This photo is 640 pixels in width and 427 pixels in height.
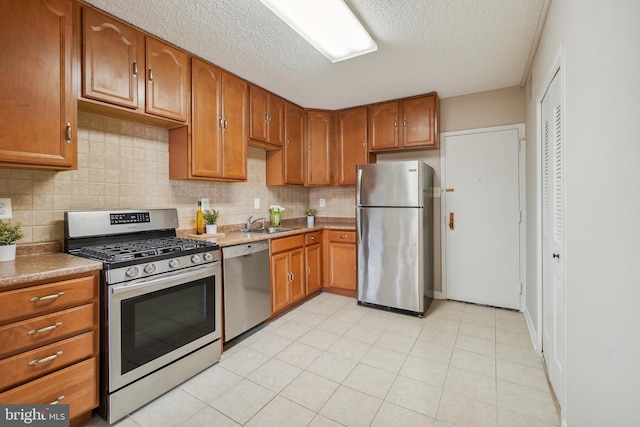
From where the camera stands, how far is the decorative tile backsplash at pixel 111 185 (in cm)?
179

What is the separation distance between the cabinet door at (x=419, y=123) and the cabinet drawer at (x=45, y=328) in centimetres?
328

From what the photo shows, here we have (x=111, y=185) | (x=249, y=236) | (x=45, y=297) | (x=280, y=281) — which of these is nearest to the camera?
(x=45, y=297)

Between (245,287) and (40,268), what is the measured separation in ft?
4.48

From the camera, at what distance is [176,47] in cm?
228

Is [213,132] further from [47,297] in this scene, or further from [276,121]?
[47,297]

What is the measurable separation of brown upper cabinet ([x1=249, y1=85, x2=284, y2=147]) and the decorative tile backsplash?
0.63 meters

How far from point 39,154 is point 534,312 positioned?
367 cm

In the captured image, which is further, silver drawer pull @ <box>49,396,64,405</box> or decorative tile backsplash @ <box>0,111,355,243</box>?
decorative tile backsplash @ <box>0,111,355,243</box>

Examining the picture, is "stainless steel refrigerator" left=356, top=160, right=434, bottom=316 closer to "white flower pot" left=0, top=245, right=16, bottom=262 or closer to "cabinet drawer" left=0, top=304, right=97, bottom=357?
"cabinet drawer" left=0, top=304, right=97, bottom=357

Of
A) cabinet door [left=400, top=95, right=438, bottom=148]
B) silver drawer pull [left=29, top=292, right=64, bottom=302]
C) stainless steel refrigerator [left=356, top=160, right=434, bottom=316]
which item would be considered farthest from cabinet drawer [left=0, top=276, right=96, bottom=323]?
cabinet door [left=400, top=95, right=438, bottom=148]

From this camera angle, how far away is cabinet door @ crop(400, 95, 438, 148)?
3299 mm

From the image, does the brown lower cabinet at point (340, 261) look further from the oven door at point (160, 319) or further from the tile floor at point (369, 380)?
the oven door at point (160, 319)

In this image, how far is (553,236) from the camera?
72.2 inches

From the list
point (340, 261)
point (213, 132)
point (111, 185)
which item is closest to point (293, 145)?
point (213, 132)
